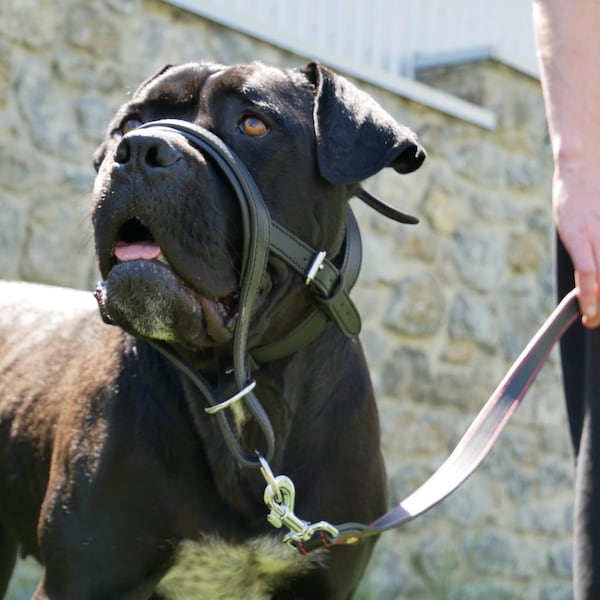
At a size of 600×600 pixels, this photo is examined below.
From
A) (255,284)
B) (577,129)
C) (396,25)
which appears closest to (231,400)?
(255,284)

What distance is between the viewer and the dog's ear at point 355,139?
2920 millimetres

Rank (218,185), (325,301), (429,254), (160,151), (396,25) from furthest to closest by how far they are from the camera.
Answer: (396,25), (429,254), (325,301), (218,185), (160,151)

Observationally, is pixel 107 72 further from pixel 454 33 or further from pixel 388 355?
pixel 454 33

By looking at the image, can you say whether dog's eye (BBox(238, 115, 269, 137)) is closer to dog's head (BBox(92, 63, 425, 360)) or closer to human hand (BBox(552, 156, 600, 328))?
dog's head (BBox(92, 63, 425, 360))

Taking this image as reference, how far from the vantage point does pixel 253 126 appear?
2.90 m

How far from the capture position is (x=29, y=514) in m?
3.42

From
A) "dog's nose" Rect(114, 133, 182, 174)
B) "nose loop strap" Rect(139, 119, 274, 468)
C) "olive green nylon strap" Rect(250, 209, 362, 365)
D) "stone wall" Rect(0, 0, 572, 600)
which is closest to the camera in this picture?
"dog's nose" Rect(114, 133, 182, 174)

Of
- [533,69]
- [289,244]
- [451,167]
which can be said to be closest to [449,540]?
[451,167]

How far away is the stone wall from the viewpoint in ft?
15.5

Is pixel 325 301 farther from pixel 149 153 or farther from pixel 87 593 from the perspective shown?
pixel 87 593

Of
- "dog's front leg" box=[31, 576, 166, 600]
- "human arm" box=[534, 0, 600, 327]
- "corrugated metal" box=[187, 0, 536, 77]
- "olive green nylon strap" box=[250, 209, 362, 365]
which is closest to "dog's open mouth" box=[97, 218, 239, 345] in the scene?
"olive green nylon strap" box=[250, 209, 362, 365]

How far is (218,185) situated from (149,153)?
0.19 m

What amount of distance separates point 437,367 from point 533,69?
1858mm

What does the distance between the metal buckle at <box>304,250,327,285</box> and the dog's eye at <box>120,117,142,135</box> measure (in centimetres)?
59
